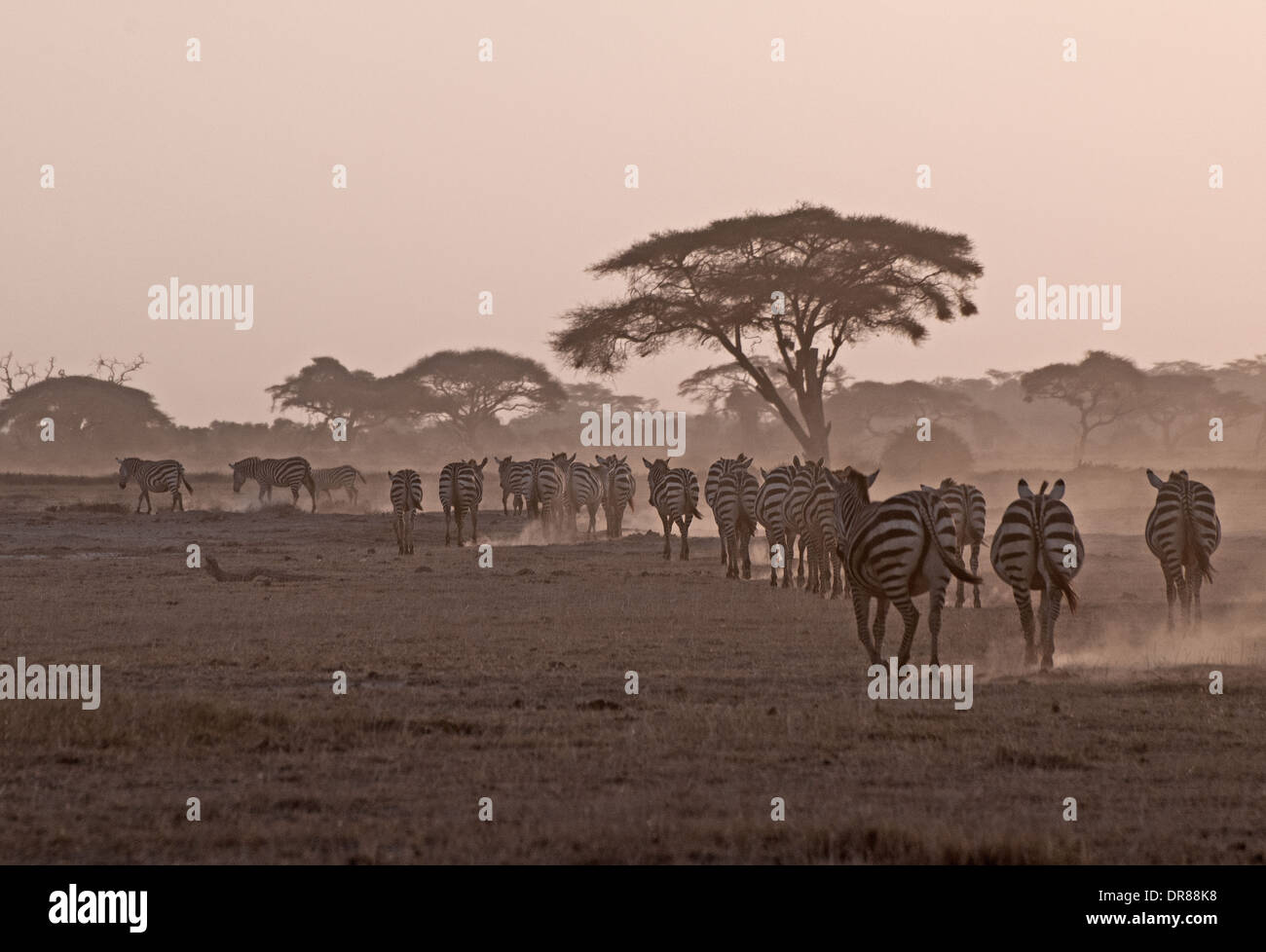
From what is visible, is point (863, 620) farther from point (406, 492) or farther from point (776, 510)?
point (406, 492)

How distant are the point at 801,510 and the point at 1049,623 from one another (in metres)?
9.33

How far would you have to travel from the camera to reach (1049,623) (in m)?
13.2

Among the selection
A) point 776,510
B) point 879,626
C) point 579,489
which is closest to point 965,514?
point 776,510

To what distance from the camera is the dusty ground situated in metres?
6.97

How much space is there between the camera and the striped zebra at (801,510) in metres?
21.9

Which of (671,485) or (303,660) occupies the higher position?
(671,485)

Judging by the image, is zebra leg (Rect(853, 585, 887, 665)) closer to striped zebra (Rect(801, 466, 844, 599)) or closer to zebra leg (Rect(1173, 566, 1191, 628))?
zebra leg (Rect(1173, 566, 1191, 628))

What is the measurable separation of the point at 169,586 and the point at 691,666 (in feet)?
35.0

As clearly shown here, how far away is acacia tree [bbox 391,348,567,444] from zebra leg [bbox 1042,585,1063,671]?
56785mm
